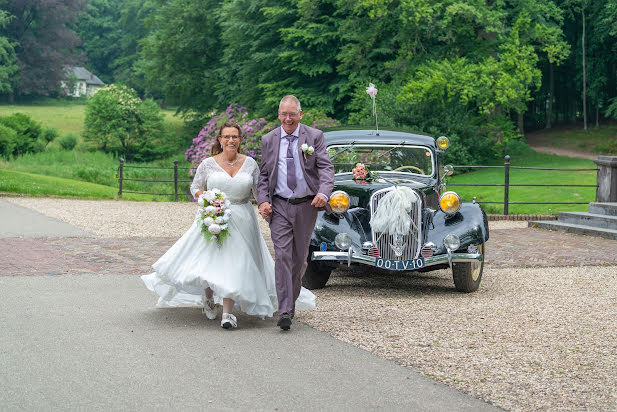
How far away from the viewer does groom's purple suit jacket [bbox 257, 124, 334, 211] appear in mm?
7215

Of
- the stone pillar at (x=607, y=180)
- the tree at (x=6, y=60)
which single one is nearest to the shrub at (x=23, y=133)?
the tree at (x=6, y=60)

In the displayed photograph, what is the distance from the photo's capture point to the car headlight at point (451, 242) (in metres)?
9.13

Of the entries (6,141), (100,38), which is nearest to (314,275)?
(6,141)

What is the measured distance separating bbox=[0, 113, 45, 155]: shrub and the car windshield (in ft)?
125

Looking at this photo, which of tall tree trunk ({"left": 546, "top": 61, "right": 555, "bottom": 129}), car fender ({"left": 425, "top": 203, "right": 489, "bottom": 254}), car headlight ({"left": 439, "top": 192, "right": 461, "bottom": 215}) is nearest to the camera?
car fender ({"left": 425, "top": 203, "right": 489, "bottom": 254})

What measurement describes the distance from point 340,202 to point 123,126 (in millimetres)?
43693

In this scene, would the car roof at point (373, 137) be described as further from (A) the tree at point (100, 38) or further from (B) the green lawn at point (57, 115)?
(A) the tree at point (100, 38)

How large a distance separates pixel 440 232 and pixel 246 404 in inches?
192

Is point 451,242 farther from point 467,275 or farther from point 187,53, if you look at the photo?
point 187,53

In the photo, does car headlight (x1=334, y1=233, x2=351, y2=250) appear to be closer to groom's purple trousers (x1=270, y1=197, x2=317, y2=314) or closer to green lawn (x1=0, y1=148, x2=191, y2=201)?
groom's purple trousers (x1=270, y1=197, x2=317, y2=314)

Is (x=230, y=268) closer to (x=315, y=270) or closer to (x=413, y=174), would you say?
(x=315, y=270)

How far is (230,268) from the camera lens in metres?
7.22

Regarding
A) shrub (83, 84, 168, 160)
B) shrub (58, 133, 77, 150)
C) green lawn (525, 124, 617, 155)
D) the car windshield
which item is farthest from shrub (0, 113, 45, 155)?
the car windshield

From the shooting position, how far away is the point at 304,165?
7234 mm
